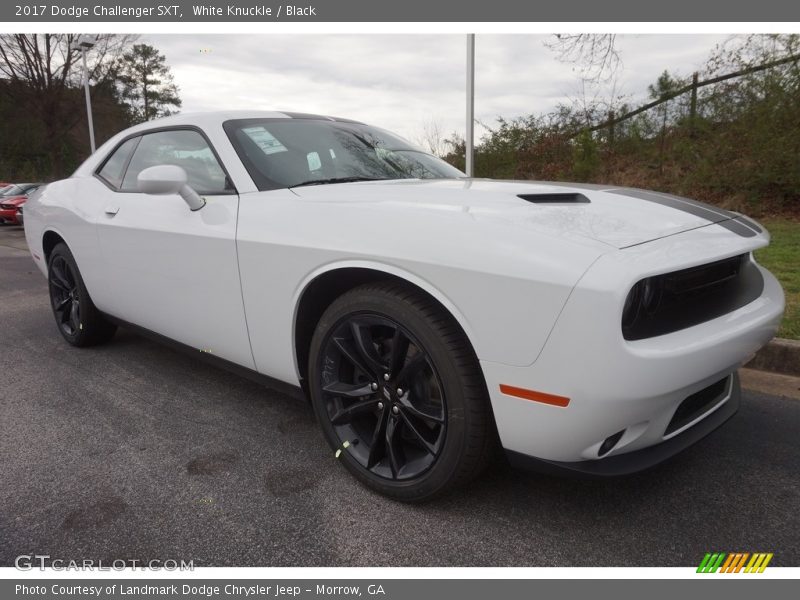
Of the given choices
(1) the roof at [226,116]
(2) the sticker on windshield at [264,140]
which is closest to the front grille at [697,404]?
(2) the sticker on windshield at [264,140]

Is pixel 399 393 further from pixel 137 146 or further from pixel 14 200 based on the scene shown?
pixel 14 200

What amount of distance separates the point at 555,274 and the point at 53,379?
10.7 feet

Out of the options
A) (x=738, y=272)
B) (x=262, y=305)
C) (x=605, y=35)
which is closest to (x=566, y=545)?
(x=738, y=272)

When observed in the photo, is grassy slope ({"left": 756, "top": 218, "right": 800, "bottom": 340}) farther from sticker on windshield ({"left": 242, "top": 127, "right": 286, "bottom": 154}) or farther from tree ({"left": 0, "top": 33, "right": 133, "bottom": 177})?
tree ({"left": 0, "top": 33, "right": 133, "bottom": 177})

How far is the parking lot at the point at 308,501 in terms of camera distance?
5.95ft

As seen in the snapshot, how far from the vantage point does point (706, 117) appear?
9.33 meters

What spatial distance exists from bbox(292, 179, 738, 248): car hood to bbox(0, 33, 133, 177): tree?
28787 millimetres

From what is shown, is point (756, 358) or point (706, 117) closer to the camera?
point (756, 358)

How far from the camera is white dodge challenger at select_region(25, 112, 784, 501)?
1592 mm

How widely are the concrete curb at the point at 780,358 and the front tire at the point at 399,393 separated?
2401 millimetres

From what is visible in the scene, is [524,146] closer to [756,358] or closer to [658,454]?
[756,358]

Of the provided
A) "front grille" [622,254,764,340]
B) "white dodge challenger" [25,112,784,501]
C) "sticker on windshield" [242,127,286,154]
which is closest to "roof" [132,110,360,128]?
"white dodge challenger" [25,112,784,501]

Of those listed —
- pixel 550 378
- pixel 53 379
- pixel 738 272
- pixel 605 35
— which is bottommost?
pixel 53 379

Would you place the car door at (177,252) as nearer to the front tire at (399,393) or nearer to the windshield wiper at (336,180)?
the windshield wiper at (336,180)
